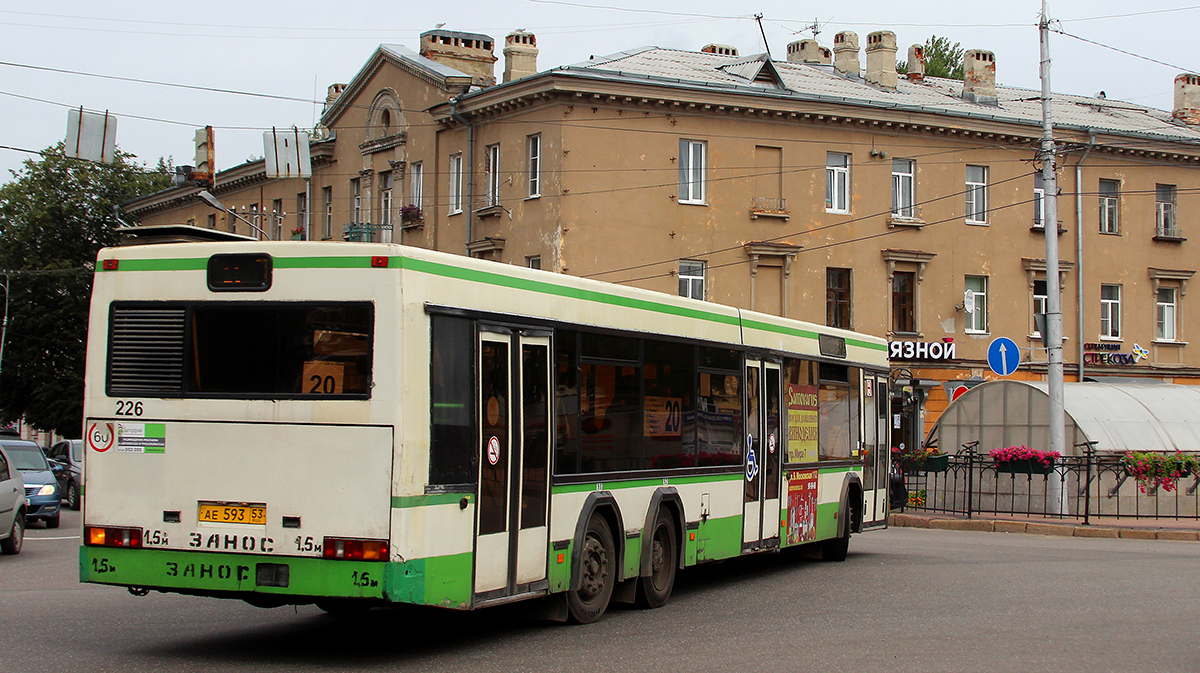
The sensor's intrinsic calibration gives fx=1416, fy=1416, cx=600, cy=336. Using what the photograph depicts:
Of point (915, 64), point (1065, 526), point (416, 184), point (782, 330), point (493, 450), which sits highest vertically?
point (915, 64)

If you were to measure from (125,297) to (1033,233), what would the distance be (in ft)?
131

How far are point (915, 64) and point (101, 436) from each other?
46.3m

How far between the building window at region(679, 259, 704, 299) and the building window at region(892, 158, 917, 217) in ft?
23.4

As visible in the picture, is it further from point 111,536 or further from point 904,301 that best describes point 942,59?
point 111,536

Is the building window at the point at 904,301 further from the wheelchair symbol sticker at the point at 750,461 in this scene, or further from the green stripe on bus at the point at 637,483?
the green stripe on bus at the point at 637,483

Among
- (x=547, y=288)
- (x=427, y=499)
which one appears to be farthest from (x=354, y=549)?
(x=547, y=288)

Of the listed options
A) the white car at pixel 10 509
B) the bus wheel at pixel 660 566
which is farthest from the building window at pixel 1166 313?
the white car at pixel 10 509

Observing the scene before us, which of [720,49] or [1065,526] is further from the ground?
[720,49]

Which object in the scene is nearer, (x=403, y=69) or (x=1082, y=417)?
(x=1082, y=417)

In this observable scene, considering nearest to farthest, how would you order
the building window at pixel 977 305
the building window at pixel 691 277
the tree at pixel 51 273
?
1. the building window at pixel 691 277
2. the building window at pixel 977 305
3. the tree at pixel 51 273

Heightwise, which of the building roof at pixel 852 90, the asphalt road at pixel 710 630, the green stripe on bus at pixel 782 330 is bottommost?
the asphalt road at pixel 710 630

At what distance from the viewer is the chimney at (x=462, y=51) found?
4588 centimetres

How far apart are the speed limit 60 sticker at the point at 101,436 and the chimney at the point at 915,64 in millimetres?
44975

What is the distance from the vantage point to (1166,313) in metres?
48.3
